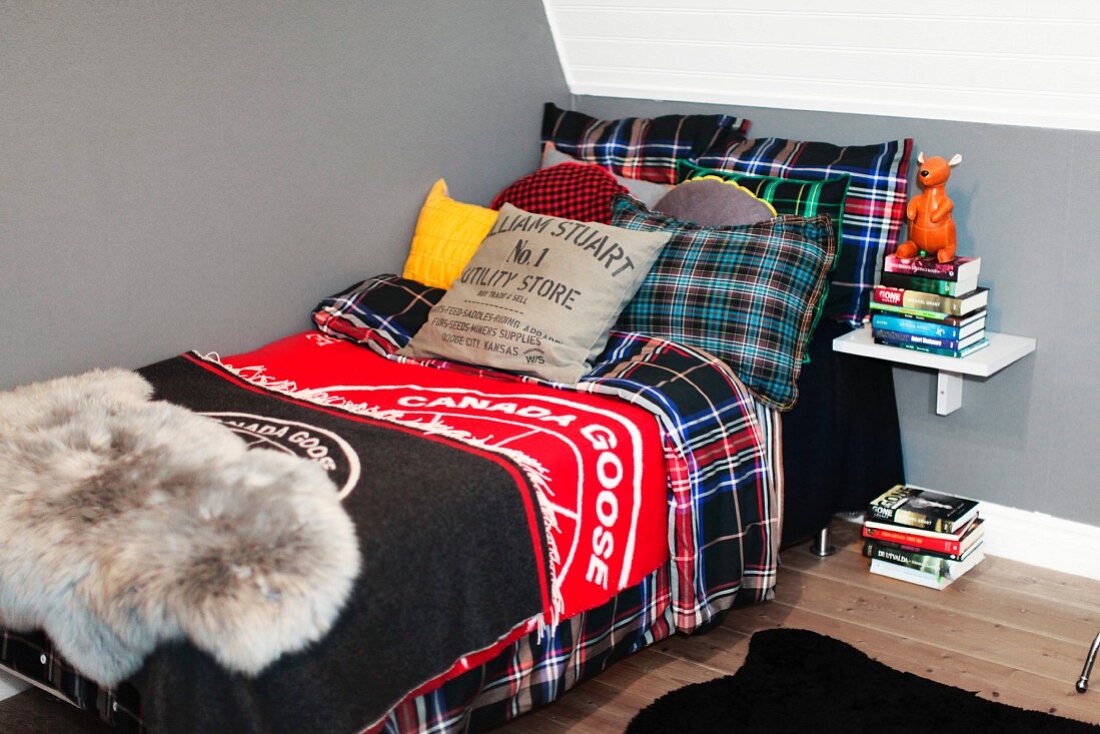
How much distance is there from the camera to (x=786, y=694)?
2.27m

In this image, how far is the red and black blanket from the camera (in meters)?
1.74

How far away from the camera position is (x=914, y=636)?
8.18 feet

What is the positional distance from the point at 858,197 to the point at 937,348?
0.43m

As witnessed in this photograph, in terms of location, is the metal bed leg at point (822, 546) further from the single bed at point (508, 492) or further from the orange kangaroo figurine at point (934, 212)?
the orange kangaroo figurine at point (934, 212)

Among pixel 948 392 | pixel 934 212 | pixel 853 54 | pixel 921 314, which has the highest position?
pixel 853 54

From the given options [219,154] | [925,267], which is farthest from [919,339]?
[219,154]

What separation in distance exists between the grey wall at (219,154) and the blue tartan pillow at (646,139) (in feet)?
0.76

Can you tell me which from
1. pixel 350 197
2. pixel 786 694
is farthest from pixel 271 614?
pixel 350 197

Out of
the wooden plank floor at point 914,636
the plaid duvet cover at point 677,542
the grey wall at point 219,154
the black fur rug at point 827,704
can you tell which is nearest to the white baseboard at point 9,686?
the plaid duvet cover at point 677,542

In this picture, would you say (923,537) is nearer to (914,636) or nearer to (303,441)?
(914,636)

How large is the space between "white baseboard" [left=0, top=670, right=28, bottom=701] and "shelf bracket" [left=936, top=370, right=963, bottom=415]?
2.17 metres

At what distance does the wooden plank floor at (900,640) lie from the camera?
2.27 meters

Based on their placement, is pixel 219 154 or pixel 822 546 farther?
pixel 822 546

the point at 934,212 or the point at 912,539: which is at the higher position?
the point at 934,212
